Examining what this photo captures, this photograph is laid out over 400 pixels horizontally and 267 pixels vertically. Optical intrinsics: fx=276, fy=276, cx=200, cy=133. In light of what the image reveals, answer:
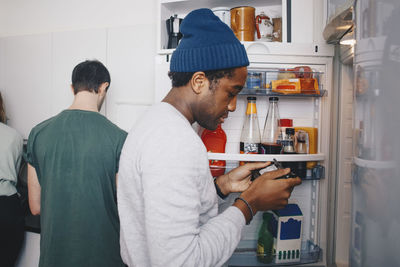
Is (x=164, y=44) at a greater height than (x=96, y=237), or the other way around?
(x=164, y=44)

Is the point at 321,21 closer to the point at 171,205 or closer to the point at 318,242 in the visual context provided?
the point at 318,242

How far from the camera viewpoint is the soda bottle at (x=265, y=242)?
1131 mm

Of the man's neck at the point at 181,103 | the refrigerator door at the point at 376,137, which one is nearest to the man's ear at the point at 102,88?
the man's neck at the point at 181,103

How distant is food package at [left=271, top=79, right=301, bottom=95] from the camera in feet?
3.44

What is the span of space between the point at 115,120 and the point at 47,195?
0.67m

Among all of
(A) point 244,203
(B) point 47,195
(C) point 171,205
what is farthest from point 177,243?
(B) point 47,195

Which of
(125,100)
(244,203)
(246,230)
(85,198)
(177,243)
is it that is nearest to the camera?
(177,243)

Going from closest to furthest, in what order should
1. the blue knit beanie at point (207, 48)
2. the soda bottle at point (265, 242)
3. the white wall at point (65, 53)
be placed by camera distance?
the blue knit beanie at point (207, 48) < the soda bottle at point (265, 242) < the white wall at point (65, 53)

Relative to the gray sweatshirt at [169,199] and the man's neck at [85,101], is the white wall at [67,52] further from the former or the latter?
the gray sweatshirt at [169,199]

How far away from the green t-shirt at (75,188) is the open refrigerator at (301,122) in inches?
14.0

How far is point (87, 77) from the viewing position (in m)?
1.24

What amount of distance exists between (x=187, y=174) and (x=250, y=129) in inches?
29.2

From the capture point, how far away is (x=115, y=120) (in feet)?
5.48

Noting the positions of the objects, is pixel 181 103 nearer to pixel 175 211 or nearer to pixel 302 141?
pixel 175 211
